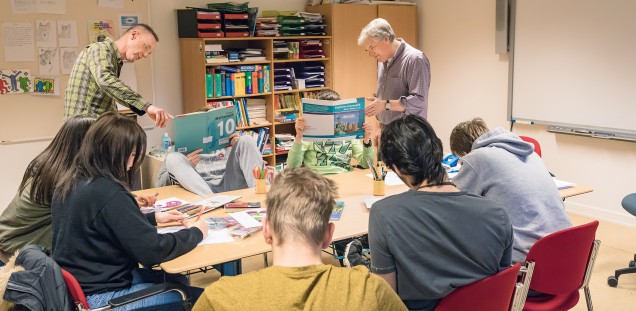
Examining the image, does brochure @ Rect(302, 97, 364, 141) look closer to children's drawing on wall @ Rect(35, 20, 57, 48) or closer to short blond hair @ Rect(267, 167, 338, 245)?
short blond hair @ Rect(267, 167, 338, 245)

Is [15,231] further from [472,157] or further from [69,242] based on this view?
[472,157]

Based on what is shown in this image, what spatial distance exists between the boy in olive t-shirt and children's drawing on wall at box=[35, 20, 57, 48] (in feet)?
13.2

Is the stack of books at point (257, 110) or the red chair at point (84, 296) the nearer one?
the red chair at point (84, 296)

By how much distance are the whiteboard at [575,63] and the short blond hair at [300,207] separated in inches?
161

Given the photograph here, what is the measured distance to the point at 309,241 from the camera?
1.43m

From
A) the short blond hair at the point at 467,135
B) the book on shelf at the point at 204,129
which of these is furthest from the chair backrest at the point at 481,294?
the book on shelf at the point at 204,129

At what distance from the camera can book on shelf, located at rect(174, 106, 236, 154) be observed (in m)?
3.53

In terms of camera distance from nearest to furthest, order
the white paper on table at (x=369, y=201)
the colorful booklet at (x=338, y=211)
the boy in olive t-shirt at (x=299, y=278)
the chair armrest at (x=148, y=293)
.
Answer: the boy in olive t-shirt at (x=299, y=278) < the chair armrest at (x=148, y=293) < the colorful booklet at (x=338, y=211) < the white paper on table at (x=369, y=201)

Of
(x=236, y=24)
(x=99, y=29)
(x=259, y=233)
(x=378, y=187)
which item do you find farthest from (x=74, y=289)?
(x=236, y=24)

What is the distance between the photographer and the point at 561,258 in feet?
7.63

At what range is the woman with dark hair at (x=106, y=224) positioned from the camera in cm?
217

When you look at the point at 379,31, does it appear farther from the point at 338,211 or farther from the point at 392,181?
the point at 338,211

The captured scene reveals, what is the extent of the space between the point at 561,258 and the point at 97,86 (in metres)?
2.82

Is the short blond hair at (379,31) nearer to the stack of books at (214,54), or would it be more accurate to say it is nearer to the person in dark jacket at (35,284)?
the stack of books at (214,54)
